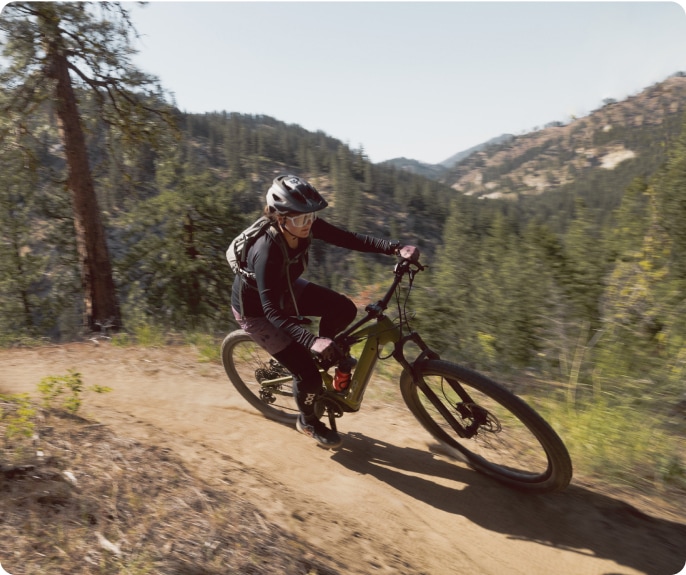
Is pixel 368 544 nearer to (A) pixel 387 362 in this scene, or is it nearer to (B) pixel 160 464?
(B) pixel 160 464

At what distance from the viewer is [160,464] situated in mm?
3492

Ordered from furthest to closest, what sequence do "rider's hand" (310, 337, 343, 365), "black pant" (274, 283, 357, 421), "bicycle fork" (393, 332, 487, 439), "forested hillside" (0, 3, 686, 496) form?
"forested hillside" (0, 3, 686, 496)
"black pant" (274, 283, 357, 421)
"bicycle fork" (393, 332, 487, 439)
"rider's hand" (310, 337, 343, 365)

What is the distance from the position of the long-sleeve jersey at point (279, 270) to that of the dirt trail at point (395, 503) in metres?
1.23

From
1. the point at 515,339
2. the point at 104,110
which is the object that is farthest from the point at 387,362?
the point at 515,339

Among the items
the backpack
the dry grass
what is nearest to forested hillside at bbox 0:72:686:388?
the backpack

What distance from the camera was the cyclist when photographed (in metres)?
3.63

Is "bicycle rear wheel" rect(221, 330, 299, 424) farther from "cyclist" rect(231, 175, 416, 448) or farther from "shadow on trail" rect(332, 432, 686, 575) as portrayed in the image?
"shadow on trail" rect(332, 432, 686, 575)

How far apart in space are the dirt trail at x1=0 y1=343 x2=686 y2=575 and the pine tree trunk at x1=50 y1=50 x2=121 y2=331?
5.52 metres

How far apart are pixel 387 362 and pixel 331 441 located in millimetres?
2742

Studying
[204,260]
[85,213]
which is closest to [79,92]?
[85,213]

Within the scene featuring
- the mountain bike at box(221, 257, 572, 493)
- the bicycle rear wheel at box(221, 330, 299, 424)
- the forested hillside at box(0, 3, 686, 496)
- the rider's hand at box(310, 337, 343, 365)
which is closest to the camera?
the rider's hand at box(310, 337, 343, 365)

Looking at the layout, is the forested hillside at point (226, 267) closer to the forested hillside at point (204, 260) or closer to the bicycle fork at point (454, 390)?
the forested hillside at point (204, 260)

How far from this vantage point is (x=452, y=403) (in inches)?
159

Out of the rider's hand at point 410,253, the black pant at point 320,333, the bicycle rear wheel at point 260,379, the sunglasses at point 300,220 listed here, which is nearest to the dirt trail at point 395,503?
the bicycle rear wheel at point 260,379
